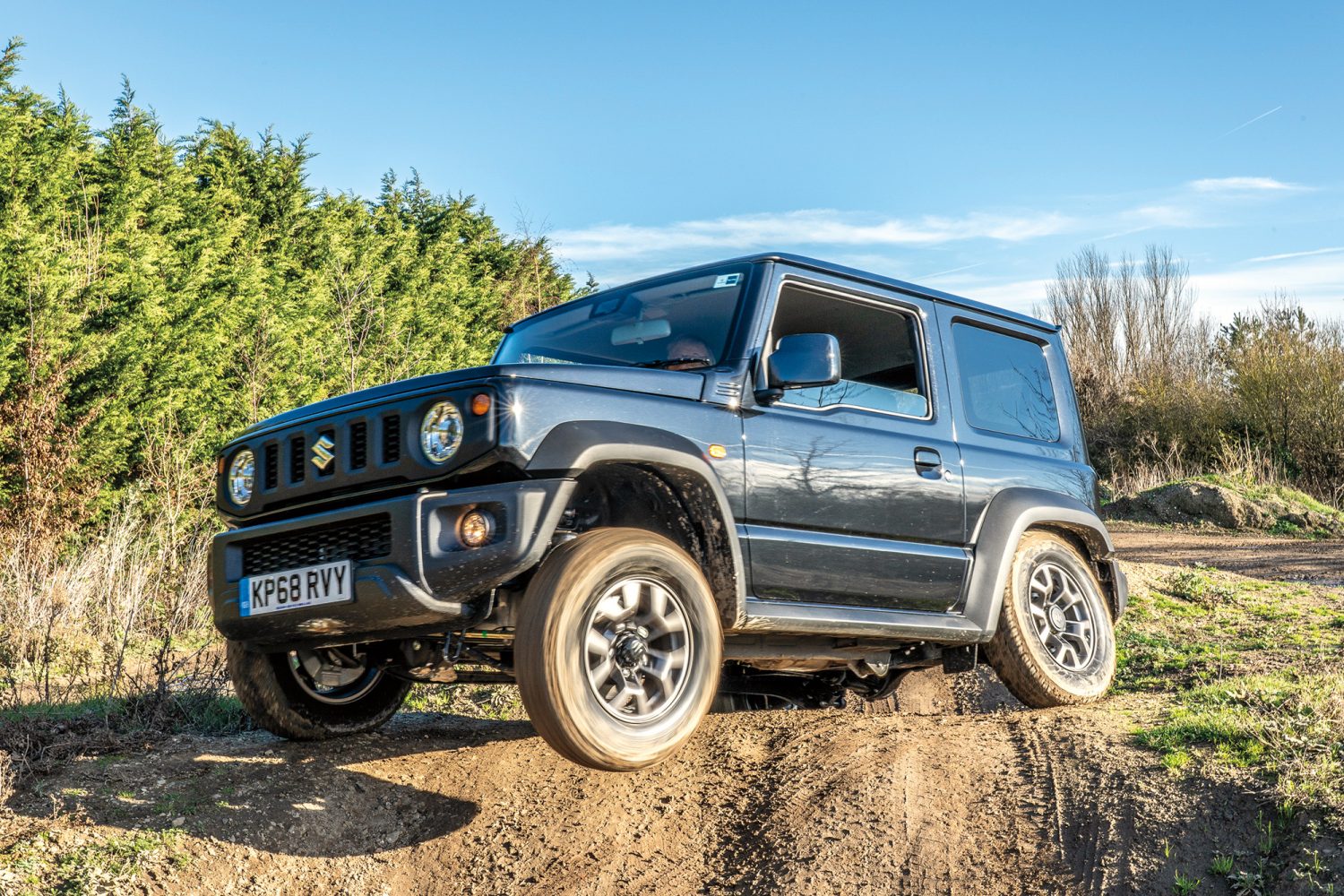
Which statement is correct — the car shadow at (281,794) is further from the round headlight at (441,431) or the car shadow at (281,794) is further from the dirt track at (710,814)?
the round headlight at (441,431)

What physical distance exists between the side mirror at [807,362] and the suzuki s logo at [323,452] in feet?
5.26

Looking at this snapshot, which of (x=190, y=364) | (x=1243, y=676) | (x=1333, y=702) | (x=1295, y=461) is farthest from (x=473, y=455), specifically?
(x=1295, y=461)

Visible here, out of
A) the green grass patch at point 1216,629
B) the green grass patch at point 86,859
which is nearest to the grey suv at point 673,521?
the green grass patch at point 86,859

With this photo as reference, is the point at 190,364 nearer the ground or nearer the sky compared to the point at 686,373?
nearer the sky

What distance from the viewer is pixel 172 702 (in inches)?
213

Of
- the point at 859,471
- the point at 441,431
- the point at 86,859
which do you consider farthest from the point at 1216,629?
the point at 86,859

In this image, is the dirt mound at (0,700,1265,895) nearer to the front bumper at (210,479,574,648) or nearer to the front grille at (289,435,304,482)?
the front bumper at (210,479,574,648)

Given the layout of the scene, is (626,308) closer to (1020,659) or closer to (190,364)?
(1020,659)

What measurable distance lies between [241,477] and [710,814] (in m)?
2.17

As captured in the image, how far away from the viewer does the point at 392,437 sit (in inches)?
145

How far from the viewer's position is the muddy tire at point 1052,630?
17.1ft

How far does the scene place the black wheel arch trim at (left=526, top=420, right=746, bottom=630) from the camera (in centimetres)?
355

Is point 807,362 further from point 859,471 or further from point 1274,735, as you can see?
point 1274,735

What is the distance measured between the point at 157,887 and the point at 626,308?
9.00ft
